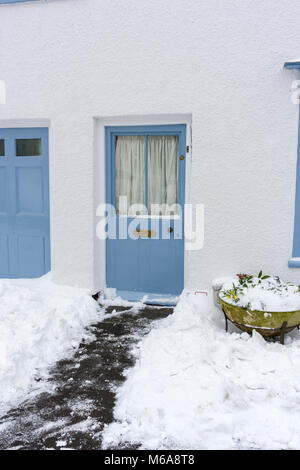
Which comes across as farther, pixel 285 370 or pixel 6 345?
pixel 6 345

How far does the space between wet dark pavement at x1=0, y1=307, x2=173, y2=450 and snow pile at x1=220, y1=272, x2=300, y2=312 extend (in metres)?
1.08

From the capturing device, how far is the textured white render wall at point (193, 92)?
14.2 feet

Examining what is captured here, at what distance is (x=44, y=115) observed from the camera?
496cm

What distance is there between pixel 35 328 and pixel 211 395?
6.33 ft

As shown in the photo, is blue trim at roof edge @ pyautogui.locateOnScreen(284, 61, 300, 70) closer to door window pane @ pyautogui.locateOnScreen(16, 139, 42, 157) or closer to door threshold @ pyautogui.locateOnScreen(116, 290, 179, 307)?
door threshold @ pyautogui.locateOnScreen(116, 290, 179, 307)

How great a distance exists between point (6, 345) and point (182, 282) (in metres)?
2.35

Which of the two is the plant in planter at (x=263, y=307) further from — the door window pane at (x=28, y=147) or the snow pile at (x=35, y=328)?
the door window pane at (x=28, y=147)

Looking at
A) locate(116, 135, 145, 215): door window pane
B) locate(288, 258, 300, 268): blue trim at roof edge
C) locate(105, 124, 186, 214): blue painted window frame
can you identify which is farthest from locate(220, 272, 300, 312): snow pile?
locate(116, 135, 145, 215): door window pane

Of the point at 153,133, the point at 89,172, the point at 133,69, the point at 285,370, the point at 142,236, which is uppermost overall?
the point at 133,69

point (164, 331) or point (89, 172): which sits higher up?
point (89, 172)

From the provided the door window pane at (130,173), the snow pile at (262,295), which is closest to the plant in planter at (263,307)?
the snow pile at (262,295)

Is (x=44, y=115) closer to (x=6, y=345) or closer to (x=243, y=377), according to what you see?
(x=6, y=345)
